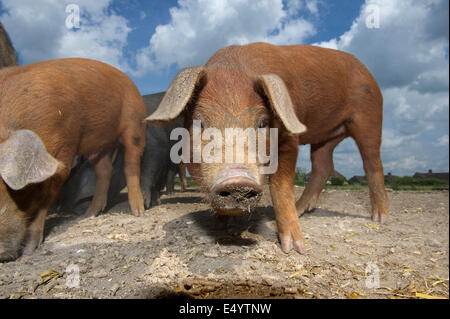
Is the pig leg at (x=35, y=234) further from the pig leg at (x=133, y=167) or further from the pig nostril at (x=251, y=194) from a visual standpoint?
the pig nostril at (x=251, y=194)

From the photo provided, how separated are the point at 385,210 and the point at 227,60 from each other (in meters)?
3.09

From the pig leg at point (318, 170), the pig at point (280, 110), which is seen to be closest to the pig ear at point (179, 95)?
the pig at point (280, 110)

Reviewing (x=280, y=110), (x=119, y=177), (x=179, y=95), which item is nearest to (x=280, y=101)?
(x=280, y=110)

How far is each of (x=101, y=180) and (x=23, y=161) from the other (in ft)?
7.76

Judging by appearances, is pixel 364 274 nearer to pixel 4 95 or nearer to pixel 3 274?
pixel 3 274

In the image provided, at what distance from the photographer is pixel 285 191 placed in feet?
9.06
